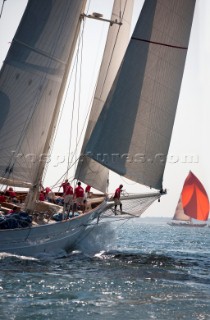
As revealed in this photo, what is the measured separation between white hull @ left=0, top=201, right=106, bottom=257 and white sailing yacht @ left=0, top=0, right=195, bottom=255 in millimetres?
55

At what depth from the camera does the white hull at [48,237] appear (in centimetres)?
1802

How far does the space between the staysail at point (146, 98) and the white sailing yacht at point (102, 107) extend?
4cm

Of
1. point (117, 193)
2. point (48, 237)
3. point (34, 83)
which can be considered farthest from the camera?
point (117, 193)

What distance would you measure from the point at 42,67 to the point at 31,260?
8147 mm

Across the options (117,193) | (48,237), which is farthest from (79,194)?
(48,237)

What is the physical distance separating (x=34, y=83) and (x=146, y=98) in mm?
4685

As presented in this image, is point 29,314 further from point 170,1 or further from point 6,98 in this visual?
point 170,1

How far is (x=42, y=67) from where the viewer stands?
2206 cm

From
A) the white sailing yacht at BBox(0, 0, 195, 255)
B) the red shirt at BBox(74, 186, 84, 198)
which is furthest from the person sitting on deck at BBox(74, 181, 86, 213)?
the white sailing yacht at BBox(0, 0, 195, 255)

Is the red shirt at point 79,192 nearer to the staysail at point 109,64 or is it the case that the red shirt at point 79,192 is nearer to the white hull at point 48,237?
the white hull at point 48,237

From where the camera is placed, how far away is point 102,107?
851 inches

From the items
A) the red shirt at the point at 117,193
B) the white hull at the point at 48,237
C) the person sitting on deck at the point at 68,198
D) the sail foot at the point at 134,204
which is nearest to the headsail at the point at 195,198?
the sail foot at the point at 134,204

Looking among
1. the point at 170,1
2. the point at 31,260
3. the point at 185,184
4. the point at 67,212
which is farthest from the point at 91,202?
the point at 185,184

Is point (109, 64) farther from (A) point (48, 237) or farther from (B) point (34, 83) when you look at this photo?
(A) point (48, 237)
